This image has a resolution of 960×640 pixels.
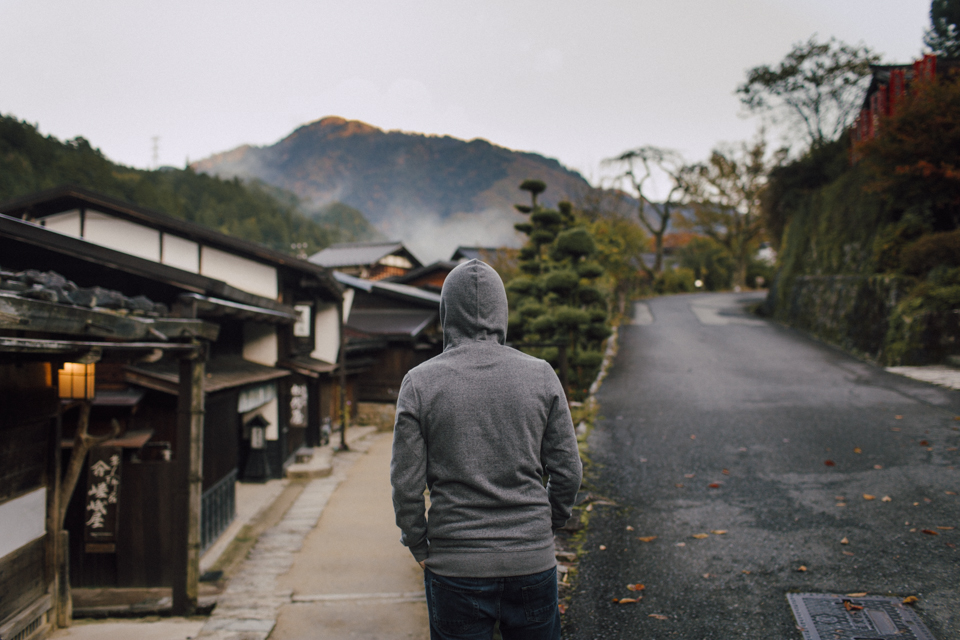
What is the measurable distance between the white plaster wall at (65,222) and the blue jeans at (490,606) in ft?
41.9

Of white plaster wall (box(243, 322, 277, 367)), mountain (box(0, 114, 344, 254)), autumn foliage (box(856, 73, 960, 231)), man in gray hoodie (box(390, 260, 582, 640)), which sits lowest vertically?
white plaster wall (box(243, 322, 277, 367))

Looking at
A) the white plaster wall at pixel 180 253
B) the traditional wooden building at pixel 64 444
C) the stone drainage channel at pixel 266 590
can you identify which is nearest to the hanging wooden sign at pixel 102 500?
the traditional wooden building at pixel 64 444

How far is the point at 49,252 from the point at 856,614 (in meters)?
10.1

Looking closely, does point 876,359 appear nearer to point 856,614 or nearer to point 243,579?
point 856,614

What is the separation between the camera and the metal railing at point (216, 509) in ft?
26.2

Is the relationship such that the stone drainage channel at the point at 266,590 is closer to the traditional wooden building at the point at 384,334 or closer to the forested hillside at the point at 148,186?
the traditional wooden building at the point at 384,334

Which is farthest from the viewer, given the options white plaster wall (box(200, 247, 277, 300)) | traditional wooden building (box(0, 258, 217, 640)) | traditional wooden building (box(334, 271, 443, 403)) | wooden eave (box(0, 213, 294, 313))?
traditional wooden building (box(334, 271, 443, 403))

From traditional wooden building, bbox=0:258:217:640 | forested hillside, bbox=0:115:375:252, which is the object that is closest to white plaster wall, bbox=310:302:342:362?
traditional wooden building, bbox=0:258:217:640

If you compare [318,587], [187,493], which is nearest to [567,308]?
[318,587]

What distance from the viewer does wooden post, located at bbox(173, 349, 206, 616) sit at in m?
5.81

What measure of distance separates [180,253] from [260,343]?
8.62ft

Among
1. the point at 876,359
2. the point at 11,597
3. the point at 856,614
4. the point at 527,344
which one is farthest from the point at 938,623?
the point at 876,359

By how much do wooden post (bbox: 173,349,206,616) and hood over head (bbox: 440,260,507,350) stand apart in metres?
4.75

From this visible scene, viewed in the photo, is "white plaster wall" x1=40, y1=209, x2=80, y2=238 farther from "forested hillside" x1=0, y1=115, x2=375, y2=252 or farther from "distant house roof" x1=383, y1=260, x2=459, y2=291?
"distant house roof" x1=383, y1=260, x2=459, y2=291
